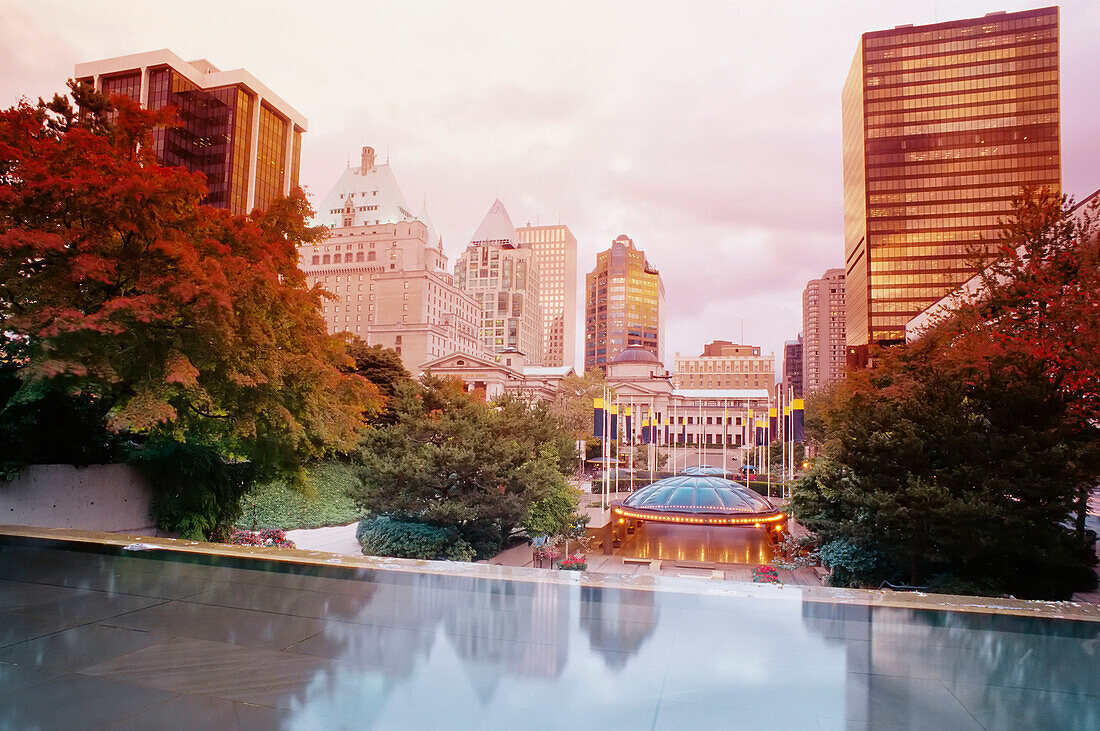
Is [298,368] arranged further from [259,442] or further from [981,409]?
[981,409]

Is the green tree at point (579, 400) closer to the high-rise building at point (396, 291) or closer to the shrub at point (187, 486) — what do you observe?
the high-rise building at point (396, 291)

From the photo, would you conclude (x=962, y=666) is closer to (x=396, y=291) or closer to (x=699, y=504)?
(x=699, y=504)

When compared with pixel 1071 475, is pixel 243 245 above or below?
above

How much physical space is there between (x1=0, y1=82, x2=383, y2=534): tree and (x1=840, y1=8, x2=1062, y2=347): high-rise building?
12510 cm

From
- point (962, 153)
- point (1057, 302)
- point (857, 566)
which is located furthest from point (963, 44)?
point (857, 566)

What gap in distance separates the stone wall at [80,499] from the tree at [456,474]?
7.91 metres

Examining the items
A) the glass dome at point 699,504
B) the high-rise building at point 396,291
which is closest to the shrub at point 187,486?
the glass dome at point 699,504

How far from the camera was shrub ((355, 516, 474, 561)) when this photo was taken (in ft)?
73.7

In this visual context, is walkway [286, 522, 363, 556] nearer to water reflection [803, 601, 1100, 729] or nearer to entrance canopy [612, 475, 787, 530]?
entrance canopy [612, 475, 787, 530]

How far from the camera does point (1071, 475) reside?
1656 centimetres

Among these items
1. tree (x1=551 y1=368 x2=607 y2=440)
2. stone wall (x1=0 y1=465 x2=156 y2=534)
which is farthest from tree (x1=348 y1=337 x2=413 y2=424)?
stone wall (x1=0 y1=465 x2=156 y2=534)

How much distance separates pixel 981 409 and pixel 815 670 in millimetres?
15848

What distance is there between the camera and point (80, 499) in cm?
1534

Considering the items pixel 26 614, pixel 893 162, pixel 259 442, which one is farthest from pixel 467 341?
pixel 26 614
